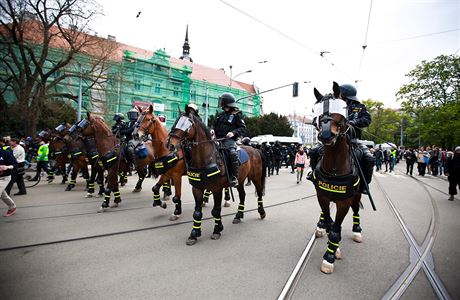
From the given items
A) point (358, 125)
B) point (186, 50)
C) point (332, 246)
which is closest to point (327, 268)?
point (332, 246)

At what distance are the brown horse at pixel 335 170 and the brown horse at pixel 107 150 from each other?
5.43 metres

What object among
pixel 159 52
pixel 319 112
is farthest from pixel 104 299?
pixel 159 52

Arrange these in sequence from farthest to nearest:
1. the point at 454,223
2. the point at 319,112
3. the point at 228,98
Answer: the point at 454,223 → the point at 228,98 → the point at 319,112

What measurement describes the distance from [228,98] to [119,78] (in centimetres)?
2169

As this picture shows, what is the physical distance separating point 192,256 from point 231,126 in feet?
9.03

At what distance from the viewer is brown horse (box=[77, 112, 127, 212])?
643 cm

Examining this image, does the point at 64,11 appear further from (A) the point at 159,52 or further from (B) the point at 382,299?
(A) the point at 159,52

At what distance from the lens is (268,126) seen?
42562 millimetres

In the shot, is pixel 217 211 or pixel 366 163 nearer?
pixel 366 163

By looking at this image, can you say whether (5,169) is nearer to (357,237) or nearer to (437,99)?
(357,237)

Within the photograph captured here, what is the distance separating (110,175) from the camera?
6414mm

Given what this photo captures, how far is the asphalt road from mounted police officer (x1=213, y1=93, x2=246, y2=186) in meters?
1.54

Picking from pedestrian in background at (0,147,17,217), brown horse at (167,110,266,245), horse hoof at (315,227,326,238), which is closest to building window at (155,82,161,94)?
pedestrian in background at (0,147,17,217)

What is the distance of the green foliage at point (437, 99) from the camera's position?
680 inches
